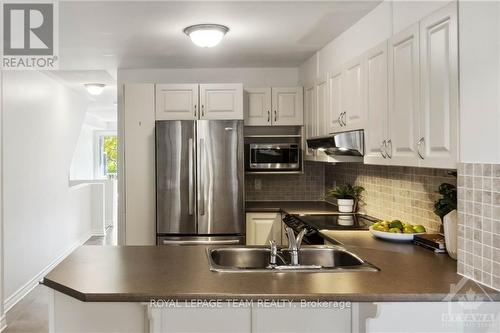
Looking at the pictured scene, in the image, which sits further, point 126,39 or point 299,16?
point 126,39

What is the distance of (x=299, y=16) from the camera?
3.01 metres

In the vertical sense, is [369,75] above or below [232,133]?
above

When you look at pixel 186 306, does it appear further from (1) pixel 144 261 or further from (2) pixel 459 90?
(2) pixel 459 90

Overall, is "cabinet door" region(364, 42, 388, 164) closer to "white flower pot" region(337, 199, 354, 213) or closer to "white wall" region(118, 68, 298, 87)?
"white flower pot" region(337, 199, 354, 213)

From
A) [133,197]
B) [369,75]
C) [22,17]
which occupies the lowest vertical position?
[133,197]

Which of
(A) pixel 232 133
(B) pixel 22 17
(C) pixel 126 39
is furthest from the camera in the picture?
(A) pixel 232 133

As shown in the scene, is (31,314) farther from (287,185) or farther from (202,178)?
(287,185)

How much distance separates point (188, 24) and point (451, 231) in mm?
2281

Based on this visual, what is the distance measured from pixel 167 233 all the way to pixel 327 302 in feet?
8.48

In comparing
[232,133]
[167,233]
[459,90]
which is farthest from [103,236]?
[459,90]

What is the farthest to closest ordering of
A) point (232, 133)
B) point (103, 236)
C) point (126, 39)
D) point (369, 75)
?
point (103, 236), point (232, 133), point (126, 39), point (369, 75)

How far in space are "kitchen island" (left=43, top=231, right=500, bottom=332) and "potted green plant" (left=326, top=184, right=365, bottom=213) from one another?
1.77m

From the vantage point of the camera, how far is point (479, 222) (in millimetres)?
1750

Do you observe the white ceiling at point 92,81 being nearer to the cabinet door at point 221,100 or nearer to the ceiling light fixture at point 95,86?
the ceiling light fixture at point 95,86
